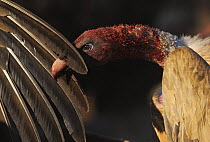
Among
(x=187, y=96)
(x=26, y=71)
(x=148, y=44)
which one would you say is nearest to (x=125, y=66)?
(x=148, y=44)

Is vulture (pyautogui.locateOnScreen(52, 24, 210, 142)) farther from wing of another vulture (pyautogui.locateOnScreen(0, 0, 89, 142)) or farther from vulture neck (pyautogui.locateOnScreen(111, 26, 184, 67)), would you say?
wing of another vulture (pyautogui.locateOnScreen(0, 0, 89, 142))

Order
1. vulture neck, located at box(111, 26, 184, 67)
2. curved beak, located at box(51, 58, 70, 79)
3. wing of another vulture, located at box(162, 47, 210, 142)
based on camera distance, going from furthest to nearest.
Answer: vulture neck, located at box(111, 26, 184, 67)
curved beak, located at box(51, 58, 70, 79)
wing of another vulture, located at box(162, 47, 210, 142)

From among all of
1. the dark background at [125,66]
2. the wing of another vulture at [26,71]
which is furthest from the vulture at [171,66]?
the dark background at [125,66]

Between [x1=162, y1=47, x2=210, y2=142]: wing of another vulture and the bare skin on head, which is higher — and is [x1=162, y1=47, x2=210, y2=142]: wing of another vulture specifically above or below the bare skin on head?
below

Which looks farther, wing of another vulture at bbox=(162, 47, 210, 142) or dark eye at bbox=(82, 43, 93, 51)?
dark eye at bbox=(82, 43, 93, 51)

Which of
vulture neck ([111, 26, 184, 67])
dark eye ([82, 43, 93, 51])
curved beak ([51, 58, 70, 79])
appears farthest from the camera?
vulture neck ([111, 26, 184, 67])

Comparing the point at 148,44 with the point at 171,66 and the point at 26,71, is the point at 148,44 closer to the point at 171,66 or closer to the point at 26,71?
the point at 171,66

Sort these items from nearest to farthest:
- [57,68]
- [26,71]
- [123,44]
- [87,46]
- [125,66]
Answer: [26,71]
[57,68]
[87,46]
[123,44]
[125,66]

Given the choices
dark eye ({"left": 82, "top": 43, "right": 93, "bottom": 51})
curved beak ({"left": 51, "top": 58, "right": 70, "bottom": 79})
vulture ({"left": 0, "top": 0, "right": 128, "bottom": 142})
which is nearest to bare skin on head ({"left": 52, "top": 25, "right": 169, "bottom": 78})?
dark eye ({"left": 82, "top": 43, "right": 93, "bottom": 51})
